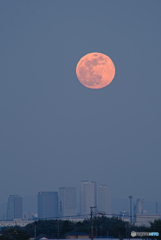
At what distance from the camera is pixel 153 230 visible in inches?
2313

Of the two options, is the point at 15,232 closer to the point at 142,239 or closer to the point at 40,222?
the point at 142,239

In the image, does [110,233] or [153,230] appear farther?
[110,233]

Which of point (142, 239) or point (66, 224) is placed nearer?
point (142, 239)

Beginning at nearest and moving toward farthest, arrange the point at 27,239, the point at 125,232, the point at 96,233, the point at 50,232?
the point at 27,239, the point at 125,232, the point at 96,233, the point at 50,232

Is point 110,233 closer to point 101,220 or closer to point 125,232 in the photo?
point 125,232

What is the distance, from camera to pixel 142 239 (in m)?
59.6

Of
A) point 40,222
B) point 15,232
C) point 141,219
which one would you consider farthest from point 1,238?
point 141,219

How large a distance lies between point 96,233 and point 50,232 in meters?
11.4

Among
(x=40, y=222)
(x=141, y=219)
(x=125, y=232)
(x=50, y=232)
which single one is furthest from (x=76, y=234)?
(x=141, y=219)

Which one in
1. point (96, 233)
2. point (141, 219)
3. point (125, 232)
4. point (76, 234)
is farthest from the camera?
point (141, 219)

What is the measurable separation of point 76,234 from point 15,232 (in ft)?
39.0

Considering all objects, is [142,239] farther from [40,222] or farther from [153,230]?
[40,222]

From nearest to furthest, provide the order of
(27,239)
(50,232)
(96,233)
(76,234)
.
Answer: (27,239)
(76,234)
(96,233)
(50,232)

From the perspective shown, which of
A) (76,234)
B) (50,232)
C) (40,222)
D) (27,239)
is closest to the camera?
(27,239)
